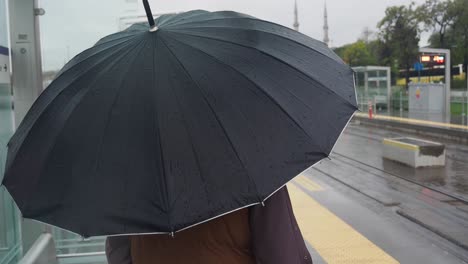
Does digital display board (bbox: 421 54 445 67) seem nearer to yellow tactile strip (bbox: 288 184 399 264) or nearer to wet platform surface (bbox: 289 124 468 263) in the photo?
wet platform surface (bbox: 289 124 468 263)

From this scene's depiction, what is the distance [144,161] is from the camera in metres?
1.68

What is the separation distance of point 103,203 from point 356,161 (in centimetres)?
1307

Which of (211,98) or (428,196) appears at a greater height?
(211,98)

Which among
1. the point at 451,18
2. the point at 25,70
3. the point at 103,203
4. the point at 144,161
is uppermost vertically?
the point at 451,18

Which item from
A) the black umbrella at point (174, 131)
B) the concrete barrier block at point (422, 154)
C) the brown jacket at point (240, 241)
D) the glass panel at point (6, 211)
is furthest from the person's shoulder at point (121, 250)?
the concrete barrier block at point (422, 154)

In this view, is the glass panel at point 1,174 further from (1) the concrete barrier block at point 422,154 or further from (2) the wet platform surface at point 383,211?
(1) the concrete barrier block at point 422,154

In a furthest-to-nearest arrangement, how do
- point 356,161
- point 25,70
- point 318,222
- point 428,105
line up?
point 428,105 < point 356,161 < point 318,222 < point 25,70

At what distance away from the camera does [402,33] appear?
142 ft

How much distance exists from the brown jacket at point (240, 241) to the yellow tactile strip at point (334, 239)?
153 inches

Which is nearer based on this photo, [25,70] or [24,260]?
[24,260]

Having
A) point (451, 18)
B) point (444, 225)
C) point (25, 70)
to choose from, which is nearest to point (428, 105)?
point (451, 18)

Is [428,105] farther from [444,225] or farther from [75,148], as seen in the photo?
[75,148]

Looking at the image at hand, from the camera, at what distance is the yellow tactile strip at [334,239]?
5637 millimetres

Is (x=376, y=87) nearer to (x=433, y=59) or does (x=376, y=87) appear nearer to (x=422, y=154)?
(x=433, y=59)
